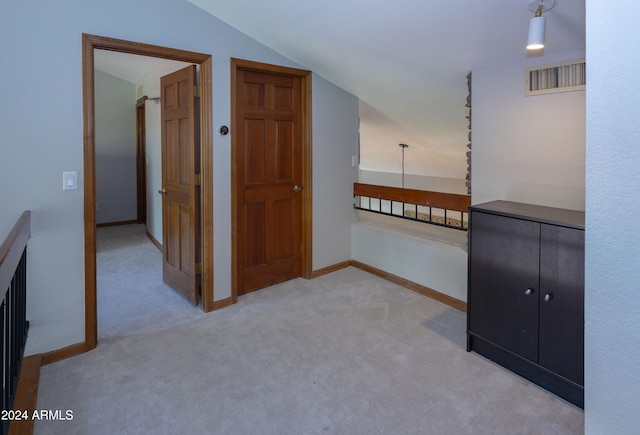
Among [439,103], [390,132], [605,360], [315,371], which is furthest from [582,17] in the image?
[390,132]

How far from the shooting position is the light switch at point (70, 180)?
249 cm

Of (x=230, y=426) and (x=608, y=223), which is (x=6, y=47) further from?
(x=608, y=223)

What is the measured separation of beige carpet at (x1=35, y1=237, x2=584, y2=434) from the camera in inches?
76.3

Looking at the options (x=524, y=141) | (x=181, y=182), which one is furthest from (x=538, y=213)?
(x=181, y=182)

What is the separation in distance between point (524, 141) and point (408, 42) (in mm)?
1056

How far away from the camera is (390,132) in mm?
4809

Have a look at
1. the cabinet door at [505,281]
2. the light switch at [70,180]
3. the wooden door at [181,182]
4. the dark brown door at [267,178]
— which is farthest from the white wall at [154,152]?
the cabinet door at [505,281]

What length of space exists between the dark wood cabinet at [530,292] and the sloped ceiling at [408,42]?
1.06 m

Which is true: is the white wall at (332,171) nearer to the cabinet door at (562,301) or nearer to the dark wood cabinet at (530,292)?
the dark wood cabinet at (530,292)

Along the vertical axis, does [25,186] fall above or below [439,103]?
below

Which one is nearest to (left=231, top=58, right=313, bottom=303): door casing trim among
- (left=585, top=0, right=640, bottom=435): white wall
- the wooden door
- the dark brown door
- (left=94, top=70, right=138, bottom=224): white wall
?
the dark brown door

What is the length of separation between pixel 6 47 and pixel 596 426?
3.10m

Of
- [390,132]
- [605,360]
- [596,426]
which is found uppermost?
[390,132]

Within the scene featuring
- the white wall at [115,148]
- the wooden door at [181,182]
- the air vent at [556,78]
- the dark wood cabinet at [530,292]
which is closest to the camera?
the dark wood cabinet at [530,292]
